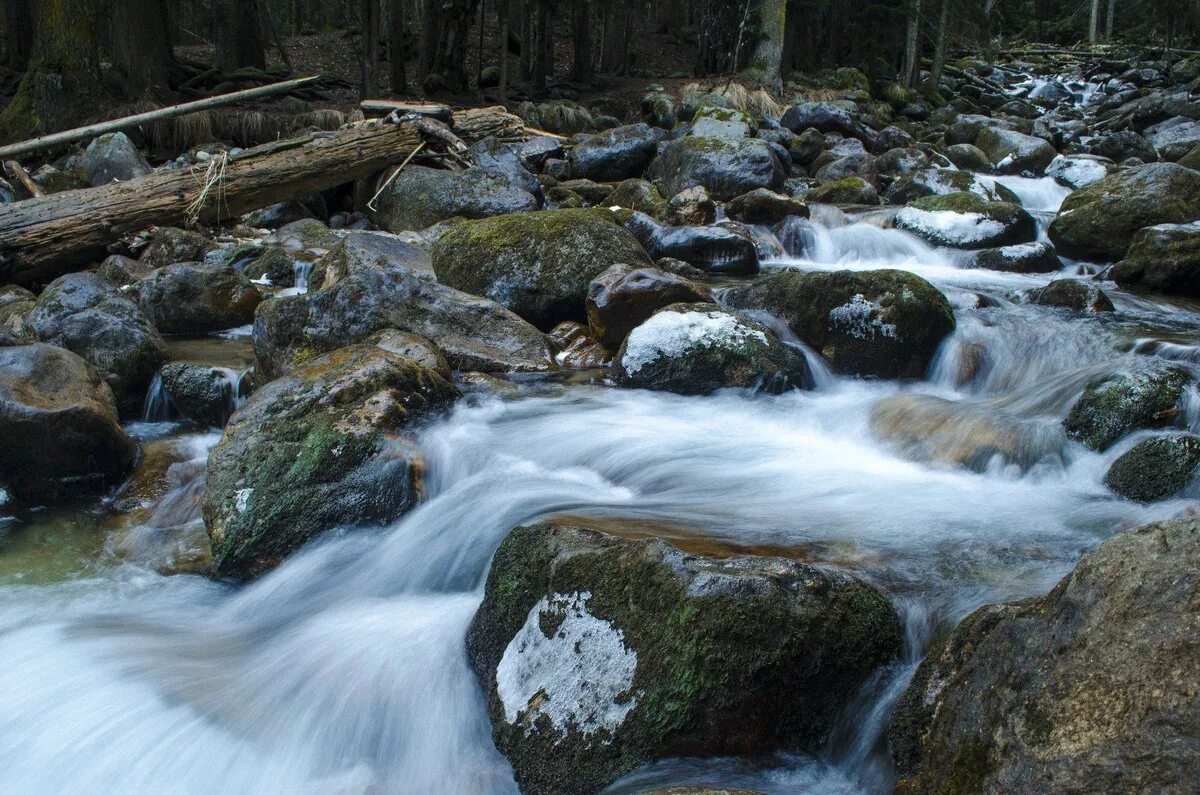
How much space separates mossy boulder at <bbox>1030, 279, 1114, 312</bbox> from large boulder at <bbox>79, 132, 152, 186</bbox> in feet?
35.0

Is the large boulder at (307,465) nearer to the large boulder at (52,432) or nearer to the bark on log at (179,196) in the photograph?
the large boulder at (52,432)

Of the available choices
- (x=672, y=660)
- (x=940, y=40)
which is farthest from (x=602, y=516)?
(x=940, y=40)

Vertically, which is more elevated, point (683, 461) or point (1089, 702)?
point (1089, 702)

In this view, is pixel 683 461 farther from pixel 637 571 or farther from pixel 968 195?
pixel 968 195

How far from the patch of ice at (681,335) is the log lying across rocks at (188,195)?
617 cm

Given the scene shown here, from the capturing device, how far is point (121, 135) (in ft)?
39.6

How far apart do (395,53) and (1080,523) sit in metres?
17.7

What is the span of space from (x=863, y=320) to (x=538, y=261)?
8.48 ft

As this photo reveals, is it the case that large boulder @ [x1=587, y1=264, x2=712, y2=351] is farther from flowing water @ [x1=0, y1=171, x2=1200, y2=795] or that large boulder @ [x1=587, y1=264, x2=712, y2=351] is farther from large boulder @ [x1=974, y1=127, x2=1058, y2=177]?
large boulder @ [x1=974, y1=127, x2=1058, y2=177]

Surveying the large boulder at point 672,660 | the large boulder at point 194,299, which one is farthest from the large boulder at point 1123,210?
the large boulder at point 194,299

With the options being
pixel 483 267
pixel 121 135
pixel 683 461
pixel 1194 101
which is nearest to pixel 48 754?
pixel 683 461

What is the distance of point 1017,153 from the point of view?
53.6 ft

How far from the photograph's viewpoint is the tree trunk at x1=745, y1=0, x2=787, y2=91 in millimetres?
21797

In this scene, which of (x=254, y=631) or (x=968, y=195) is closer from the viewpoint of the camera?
(x=254, y=631)
